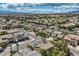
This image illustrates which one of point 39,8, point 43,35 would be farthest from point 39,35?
point 39,8

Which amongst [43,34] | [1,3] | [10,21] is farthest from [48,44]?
[1,3]

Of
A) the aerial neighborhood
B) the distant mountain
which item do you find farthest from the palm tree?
the distant mountain

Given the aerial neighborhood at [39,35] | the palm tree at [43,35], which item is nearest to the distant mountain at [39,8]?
the aerial neighborhood at [39,35]

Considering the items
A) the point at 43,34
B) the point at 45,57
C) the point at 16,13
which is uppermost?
the point at 16,13

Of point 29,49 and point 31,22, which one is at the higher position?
point 31,22

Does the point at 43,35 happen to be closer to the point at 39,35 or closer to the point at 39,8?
the point at 39,35

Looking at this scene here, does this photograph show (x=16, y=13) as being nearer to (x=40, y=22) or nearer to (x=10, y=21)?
(x=10, y=21)

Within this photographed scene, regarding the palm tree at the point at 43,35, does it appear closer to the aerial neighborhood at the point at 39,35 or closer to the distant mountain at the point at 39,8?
the aerial neighborhood at the point at 39,35

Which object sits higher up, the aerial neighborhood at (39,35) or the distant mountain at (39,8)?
the distant mountain at (39,8)

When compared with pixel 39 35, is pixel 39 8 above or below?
above

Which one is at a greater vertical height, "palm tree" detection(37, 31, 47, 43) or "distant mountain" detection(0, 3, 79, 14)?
"distant mountain" detection(0, 3, 79, 14)

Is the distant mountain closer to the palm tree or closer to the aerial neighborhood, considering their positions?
the aerial neighborhood
